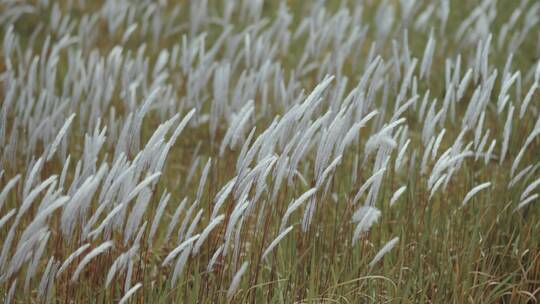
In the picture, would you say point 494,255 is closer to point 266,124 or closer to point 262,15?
point 266,124

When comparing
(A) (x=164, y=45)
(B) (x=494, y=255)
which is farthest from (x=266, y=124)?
(A) (x=164, y=45)

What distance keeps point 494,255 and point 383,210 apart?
1.25ft

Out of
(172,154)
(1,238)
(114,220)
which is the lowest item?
(172,154)

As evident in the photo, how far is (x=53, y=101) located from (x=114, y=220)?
937 mm

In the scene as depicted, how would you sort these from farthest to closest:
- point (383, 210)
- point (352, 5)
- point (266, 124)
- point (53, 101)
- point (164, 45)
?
point (352, 5), point (164, 45), point (266, 124), point (53, 101), point (383, 210)

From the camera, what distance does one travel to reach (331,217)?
8.41ft

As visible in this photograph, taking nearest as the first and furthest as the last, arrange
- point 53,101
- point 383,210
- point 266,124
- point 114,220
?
point 114,220 < point 383,210 < point 53,101 < point 266,124

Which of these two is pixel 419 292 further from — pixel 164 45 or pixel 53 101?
pixel 164 45

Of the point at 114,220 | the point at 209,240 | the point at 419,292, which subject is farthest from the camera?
the point at 209,240

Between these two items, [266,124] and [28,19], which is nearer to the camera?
[266,124]

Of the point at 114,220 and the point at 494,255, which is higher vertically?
the point at 114,220

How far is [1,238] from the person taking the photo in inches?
91.7

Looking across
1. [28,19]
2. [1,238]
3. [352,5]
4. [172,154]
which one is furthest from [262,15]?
[1,238]

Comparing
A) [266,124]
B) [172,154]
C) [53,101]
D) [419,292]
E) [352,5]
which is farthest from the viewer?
[352,5]
